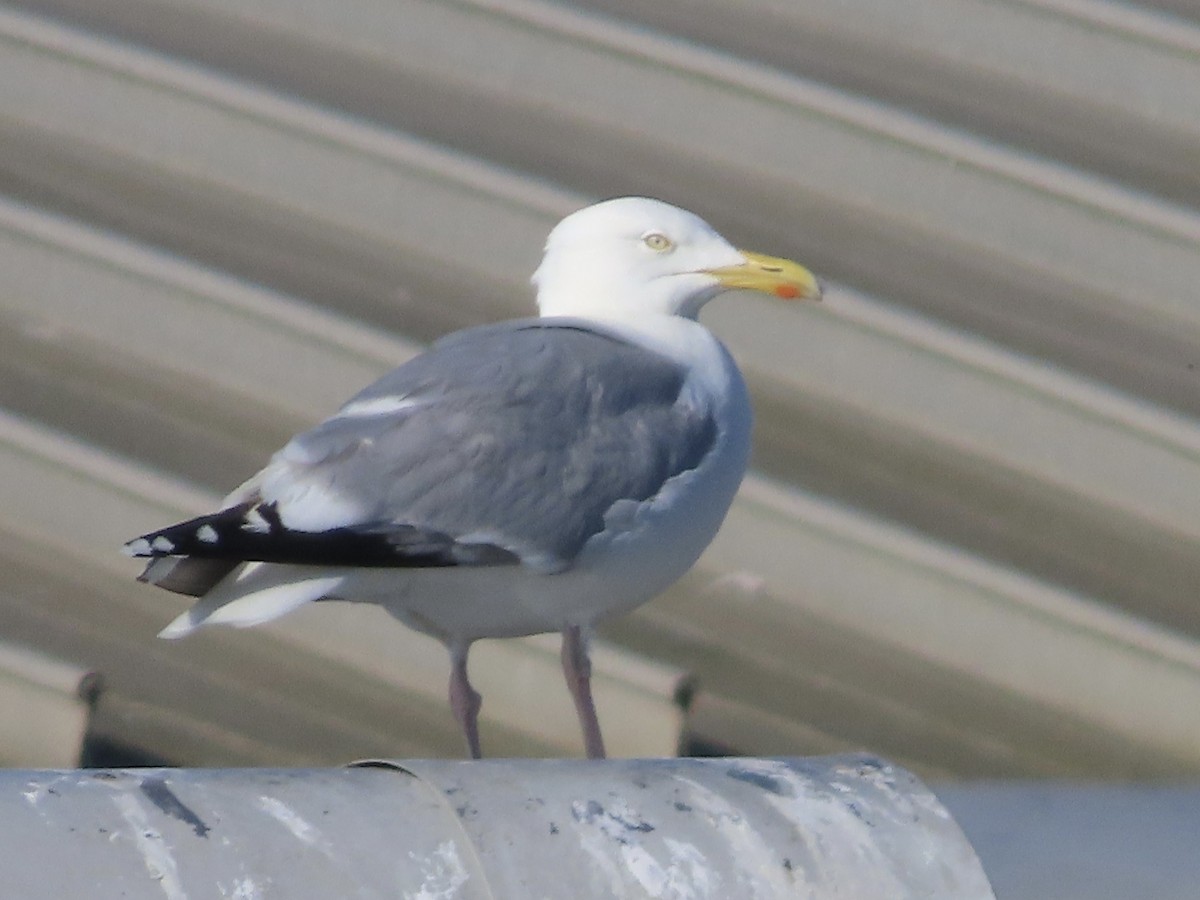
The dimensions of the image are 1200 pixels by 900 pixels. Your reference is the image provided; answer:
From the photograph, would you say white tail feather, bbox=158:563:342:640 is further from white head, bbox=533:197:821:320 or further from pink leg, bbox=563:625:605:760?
white head, bbox=533:197:821:320

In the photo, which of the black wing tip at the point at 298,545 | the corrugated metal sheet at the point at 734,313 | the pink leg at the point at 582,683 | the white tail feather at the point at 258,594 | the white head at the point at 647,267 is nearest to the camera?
the black wing tip at the point at 298,545

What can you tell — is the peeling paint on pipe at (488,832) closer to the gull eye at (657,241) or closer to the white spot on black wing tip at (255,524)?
the white spot on black wing tip at (255,524)

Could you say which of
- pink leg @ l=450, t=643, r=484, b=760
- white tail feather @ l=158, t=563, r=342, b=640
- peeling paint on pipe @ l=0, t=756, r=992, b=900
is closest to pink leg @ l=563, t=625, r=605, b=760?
pink leg @ l=450, t=643, r=484, b=760

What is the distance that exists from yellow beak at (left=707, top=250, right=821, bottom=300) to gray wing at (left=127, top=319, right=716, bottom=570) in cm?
37

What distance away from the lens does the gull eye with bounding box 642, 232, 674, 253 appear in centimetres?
313

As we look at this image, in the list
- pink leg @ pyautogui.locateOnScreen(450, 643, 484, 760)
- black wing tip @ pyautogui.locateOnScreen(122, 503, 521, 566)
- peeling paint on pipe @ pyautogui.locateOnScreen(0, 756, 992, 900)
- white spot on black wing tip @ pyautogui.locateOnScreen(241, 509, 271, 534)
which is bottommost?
pink leg @ pyautogui.locateOnScreen(450, 643, 484, 760)

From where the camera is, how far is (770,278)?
312 cm

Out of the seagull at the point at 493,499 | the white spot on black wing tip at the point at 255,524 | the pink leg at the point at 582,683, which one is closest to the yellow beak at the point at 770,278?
the seagull at the point at 493,499

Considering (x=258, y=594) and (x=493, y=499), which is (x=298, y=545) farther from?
(x=493, y=499)

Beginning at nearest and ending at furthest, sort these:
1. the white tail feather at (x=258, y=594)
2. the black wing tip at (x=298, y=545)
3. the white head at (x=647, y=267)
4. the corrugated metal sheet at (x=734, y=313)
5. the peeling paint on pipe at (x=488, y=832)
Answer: the peeling paint on pipe at (x=488, y=832), the black wing tip at (x=298, y=545), the white tail feather at (x=258, y=594), the white head at (x=647, y=267), the corrugated metal sheet at (x=734, y=313)

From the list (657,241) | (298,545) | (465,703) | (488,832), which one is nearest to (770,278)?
(657,241)

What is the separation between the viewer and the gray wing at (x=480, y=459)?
252 cm

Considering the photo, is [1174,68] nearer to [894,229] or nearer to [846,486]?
[894,229]

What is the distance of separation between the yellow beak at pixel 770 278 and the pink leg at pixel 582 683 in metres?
0.66
